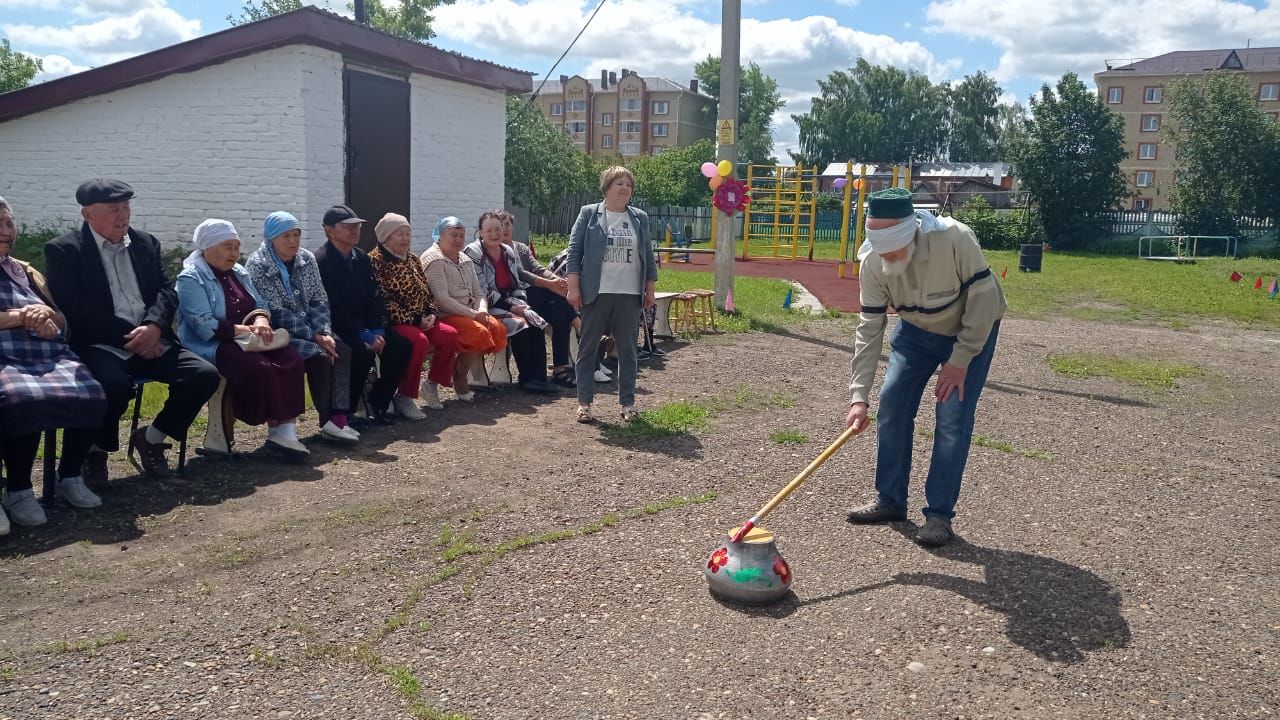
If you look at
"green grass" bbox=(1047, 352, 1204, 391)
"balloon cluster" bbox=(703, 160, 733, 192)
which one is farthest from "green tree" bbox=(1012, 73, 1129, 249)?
"green grass" bbox=(1047, 352, 1204, 391)

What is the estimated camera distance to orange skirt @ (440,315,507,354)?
7697mm

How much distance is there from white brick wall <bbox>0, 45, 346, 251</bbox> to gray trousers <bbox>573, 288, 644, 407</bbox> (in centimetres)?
515

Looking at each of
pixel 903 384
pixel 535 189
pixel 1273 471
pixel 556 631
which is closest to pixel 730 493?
pixel 903 384

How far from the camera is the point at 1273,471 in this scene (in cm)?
660

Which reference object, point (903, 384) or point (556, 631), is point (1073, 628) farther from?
point (556, 631)

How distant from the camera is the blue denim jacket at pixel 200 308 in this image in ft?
19.0

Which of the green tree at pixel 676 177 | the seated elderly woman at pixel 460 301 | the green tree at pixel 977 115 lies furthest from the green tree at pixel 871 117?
the seated elderly woman at pixel 460 301

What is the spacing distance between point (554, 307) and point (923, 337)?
4580 mm

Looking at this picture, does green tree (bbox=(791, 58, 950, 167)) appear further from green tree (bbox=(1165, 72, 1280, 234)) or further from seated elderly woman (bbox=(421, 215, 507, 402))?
seated elderly woman (bbox=(421, 215, 507, 402))

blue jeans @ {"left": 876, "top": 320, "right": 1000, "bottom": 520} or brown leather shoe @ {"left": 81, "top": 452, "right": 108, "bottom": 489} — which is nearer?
blue jeans @ {"left": 876, "top": 320, "right": 1000, "bottom": 520}

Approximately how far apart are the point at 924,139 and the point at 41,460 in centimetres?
9238

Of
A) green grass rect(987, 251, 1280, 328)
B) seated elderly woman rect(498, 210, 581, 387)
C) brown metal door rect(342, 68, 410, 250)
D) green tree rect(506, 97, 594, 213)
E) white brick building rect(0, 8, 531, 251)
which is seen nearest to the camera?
seated elderly woman rect(498, 210, 581, 387)

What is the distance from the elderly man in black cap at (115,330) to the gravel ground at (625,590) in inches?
8.8

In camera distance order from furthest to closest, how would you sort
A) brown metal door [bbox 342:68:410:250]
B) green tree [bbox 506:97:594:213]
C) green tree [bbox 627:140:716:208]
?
green tree [bbox 627:140:716:208], green tree [bbox 506:97:594:213], brown metal door [bbox 342:68:410:250]
